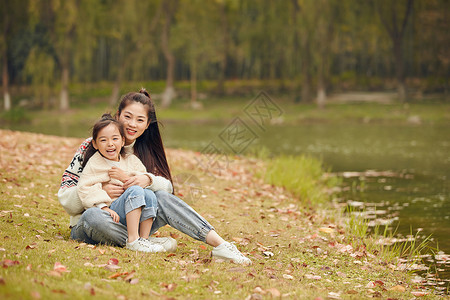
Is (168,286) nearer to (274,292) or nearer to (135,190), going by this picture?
(274,292)

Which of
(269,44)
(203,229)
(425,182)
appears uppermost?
(269,44)

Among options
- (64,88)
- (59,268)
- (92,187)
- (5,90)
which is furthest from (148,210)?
(5,90)

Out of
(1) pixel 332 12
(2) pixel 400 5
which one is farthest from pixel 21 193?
(2) pixel 400 5

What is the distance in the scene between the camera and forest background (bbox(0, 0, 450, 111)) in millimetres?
31500

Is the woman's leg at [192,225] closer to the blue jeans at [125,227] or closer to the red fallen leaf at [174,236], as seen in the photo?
the blue jeans at [125,227]

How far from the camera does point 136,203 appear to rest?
4.72 metres

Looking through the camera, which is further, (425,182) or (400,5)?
(400,5)

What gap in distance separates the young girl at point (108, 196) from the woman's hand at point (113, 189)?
0.03 meters

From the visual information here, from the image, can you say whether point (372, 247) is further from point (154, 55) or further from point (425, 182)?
point (154, 55)

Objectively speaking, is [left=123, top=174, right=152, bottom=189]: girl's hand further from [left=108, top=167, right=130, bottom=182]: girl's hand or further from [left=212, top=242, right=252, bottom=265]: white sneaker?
[left=212, top=242, right=252, bottom=265]: white sneaker

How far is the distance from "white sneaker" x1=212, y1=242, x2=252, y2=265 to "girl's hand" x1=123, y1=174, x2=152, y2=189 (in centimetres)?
87

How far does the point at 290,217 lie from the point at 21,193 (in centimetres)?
358

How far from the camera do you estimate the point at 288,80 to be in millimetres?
42094

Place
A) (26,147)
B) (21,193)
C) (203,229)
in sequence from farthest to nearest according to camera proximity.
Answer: (26,147)
(21,193)
(203,229)
